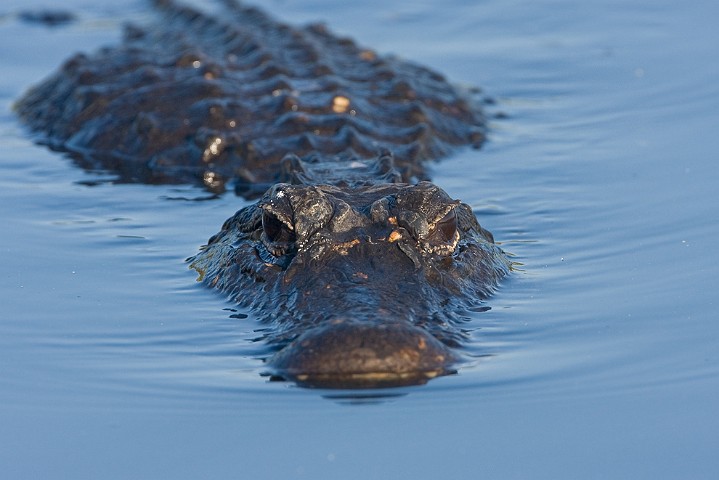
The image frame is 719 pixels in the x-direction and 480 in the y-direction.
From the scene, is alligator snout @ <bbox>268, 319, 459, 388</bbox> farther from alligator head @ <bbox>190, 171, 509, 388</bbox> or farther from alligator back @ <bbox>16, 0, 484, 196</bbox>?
alligator back @ <bbox>16, 0, 484, 196</bbox>

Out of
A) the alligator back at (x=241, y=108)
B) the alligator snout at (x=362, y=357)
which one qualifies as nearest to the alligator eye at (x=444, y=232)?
the alligator snout at (x=362, y=357)

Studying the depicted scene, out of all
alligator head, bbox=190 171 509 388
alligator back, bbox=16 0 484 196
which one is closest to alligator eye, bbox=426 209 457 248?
alligator head, bbox=190 171 509 388

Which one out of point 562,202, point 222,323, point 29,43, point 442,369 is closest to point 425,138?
point 562,202

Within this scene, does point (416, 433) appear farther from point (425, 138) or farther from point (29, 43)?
point (29, 43)

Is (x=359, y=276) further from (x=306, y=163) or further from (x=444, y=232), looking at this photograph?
(x=306, y=163)

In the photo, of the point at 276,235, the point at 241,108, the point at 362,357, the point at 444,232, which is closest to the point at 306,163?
the point at 241,108

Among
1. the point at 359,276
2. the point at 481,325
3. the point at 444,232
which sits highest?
→ the point at 444,232
